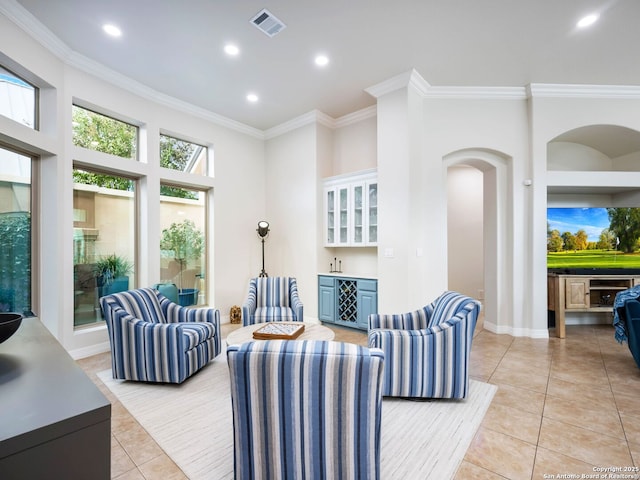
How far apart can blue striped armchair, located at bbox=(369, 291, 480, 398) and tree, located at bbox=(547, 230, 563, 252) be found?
3.11 metres

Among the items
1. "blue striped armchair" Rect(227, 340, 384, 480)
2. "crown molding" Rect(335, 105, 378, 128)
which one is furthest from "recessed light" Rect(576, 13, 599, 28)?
"blue striped armchair" Rect(227, 340, 384, 480)

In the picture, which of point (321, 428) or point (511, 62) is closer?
point (321, 428)

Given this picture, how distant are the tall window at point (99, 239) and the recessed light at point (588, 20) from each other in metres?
5.42

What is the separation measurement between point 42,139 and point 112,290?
1.91 meters

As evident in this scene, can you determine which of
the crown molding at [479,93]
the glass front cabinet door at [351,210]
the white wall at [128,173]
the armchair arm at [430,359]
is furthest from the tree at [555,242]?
the white wall at [128,173]

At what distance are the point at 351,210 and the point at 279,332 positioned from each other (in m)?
2.54

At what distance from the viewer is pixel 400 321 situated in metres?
3.06

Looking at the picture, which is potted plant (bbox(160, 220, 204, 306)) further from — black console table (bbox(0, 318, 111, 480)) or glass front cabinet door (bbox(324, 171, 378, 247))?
black console table (bbox(0, 318, 111, 480))

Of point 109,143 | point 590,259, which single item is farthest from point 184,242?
point 590,259

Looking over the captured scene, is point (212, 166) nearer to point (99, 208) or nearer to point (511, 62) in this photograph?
point (99, 208)

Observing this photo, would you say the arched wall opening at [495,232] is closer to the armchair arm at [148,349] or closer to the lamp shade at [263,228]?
the lamp shade at [263,228]

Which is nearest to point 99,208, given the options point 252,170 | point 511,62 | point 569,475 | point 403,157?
point 252,170

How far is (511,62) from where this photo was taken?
12.1 ft

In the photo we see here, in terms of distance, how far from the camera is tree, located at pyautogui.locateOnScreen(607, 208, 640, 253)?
4.62 metres
